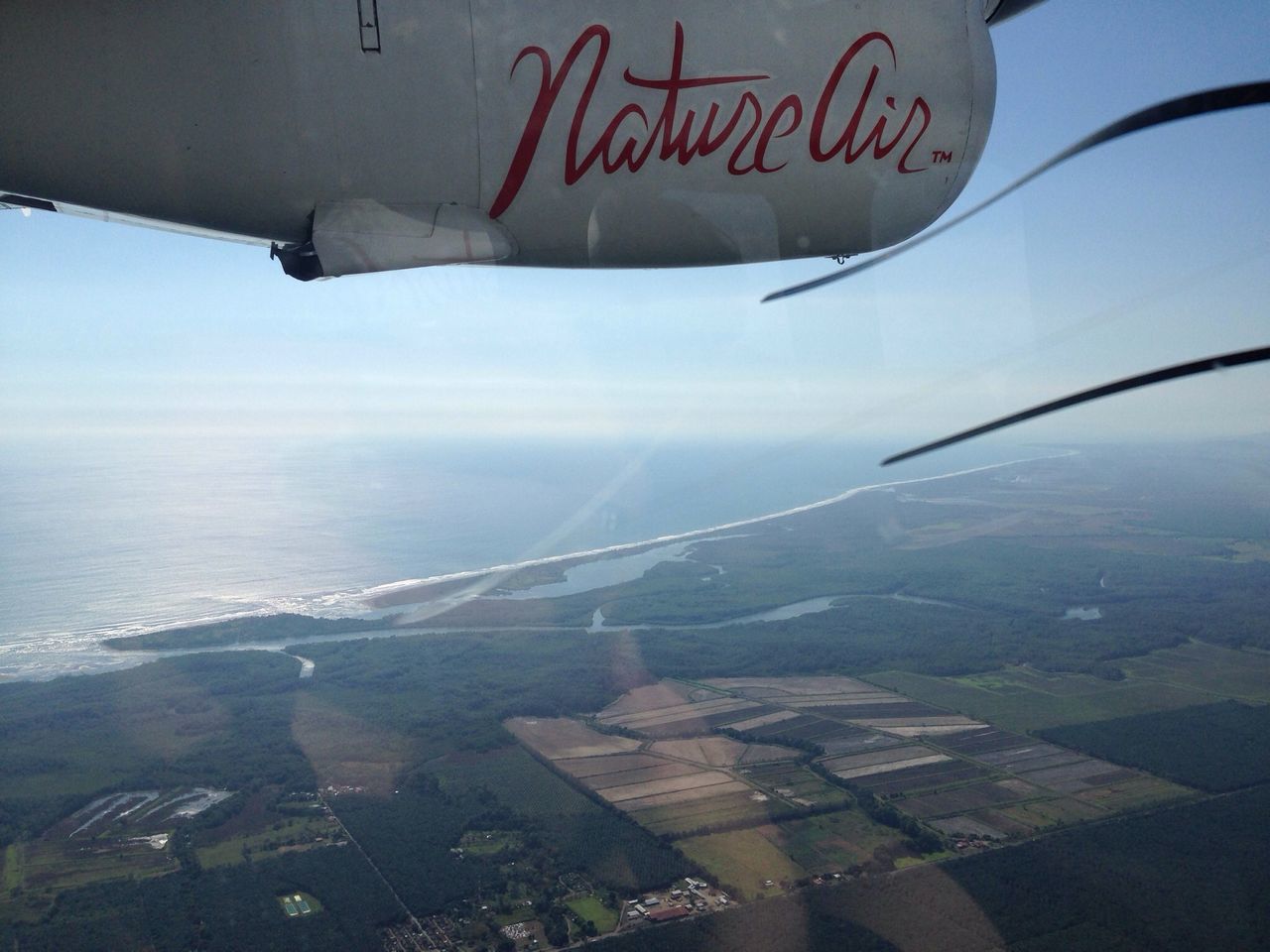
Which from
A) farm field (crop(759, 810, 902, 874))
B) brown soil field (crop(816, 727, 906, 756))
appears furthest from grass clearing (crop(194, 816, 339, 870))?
brown soil field (crop(816, 727, 906, 756))

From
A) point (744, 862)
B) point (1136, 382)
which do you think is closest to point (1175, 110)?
point (1136, 382)

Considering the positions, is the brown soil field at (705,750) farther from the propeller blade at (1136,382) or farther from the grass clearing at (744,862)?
the propeller blade at (1136,382)

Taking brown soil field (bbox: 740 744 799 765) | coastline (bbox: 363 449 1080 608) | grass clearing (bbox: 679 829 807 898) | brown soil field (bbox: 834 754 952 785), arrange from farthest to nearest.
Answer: coastline (bbox: 363 449 1080 608) → brown soil field (bbox: 740 744 799 765) → brown soil field (bbox: 834 754 952 785) → grass clearing (bbox: 679 829 807 898)

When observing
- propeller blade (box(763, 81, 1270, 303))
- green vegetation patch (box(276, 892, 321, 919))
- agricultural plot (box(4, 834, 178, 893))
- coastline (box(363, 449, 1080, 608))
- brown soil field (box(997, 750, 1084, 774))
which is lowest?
brown soil field (box(997, 750, 1084, 774))

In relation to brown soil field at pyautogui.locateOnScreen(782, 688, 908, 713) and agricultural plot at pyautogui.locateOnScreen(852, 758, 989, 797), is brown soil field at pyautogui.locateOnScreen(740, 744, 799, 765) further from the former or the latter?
brown soil field at pyautogui.locateOnScreen(782, 688, 908, 713)

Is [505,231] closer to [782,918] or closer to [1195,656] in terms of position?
[782,918]

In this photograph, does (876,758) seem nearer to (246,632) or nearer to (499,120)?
(499,120)

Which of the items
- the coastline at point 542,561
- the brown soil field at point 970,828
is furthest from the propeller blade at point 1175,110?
the coastline at point 542,561
